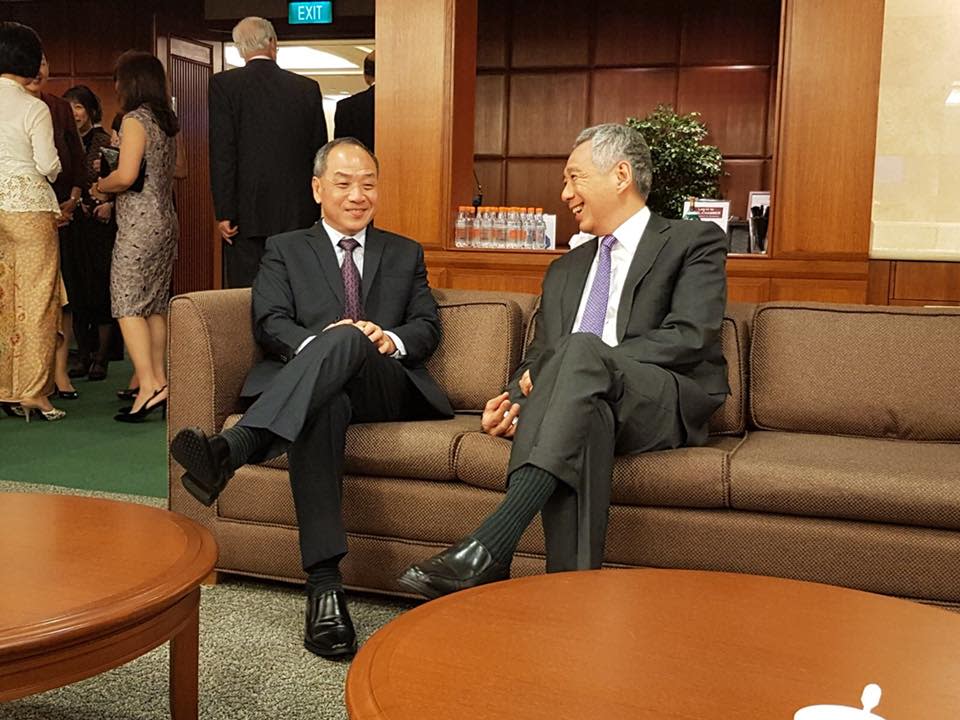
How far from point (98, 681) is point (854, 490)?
1.63 meters

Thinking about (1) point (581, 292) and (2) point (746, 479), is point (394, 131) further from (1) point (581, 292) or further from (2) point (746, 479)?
(2) point (746, 479)

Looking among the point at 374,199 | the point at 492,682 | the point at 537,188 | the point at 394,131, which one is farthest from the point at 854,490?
the point at 537,188

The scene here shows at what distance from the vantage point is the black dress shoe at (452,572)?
1871 millimetres

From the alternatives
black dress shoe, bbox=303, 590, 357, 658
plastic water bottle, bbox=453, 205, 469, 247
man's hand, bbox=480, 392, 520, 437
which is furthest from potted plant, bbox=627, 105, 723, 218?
black dress shoe, bbox=303, 590, 357, 658

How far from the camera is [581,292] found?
2.85m

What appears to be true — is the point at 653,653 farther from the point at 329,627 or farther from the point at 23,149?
the point at 23,149

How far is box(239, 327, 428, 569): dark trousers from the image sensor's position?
2342 mm

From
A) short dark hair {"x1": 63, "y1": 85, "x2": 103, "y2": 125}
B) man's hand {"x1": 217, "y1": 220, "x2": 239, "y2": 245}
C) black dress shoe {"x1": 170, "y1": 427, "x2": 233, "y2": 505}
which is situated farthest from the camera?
short dark hair {"x1": 63, "y1": 85, "x2": 103, "y2": 125}

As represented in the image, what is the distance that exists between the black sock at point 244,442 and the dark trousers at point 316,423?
0.07ft

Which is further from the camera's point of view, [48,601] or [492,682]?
[48,601]

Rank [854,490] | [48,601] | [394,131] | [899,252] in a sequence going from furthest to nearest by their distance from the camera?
[394,131] < [899,252] < [854,490] < [48,601]

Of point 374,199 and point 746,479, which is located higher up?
point 374,199

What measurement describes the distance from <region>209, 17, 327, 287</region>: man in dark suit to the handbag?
462 millimetres

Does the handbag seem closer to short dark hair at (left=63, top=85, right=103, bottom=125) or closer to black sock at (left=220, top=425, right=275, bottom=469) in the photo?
short dark hair at (left=63, top=85, right=103, bottom=125)
